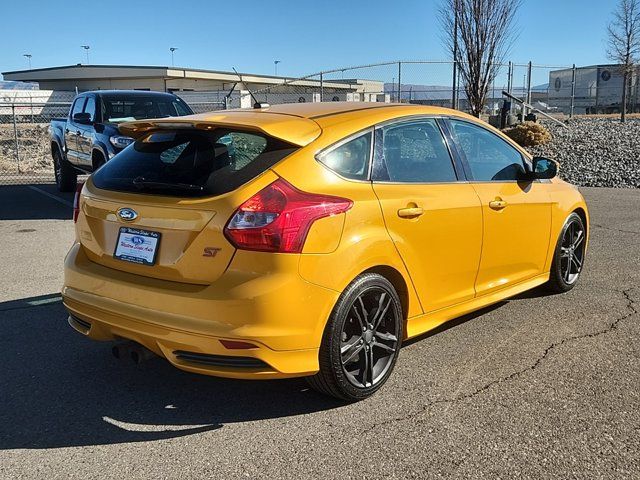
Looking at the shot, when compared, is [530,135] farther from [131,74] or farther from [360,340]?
[131,74]

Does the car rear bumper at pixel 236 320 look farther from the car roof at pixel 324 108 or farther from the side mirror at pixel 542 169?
the side mirror at pixel 542 169

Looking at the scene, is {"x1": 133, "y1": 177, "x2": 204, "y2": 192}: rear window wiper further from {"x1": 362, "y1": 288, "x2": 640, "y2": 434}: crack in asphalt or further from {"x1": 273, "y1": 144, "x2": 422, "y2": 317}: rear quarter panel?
{"x1": 362, "y1": 288, "x2": 640, "y2": 434}: crack in asphalt

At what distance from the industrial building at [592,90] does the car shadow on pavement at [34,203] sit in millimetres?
31717

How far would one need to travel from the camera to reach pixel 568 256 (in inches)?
224

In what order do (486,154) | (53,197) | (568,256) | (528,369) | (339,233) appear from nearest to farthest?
(339,233), (528,369), (486,154), (568,256), (53,197)

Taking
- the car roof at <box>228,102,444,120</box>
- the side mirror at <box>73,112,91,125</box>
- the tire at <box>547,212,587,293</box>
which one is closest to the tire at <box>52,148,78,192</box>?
the side mirror at <box>73,112,91,125</box>

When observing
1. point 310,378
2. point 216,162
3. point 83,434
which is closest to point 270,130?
point 216,162

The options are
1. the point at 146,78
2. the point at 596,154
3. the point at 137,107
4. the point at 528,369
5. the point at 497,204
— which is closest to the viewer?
the point at 528,369

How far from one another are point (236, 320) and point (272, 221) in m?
0.52

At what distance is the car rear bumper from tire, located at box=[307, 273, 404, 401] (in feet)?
0.33

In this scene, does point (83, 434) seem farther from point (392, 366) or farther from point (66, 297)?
point (392, 366)

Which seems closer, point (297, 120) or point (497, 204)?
point (297, 120)

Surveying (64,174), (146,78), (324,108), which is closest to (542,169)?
(324,108)

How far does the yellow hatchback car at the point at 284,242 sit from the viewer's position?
3174mm
